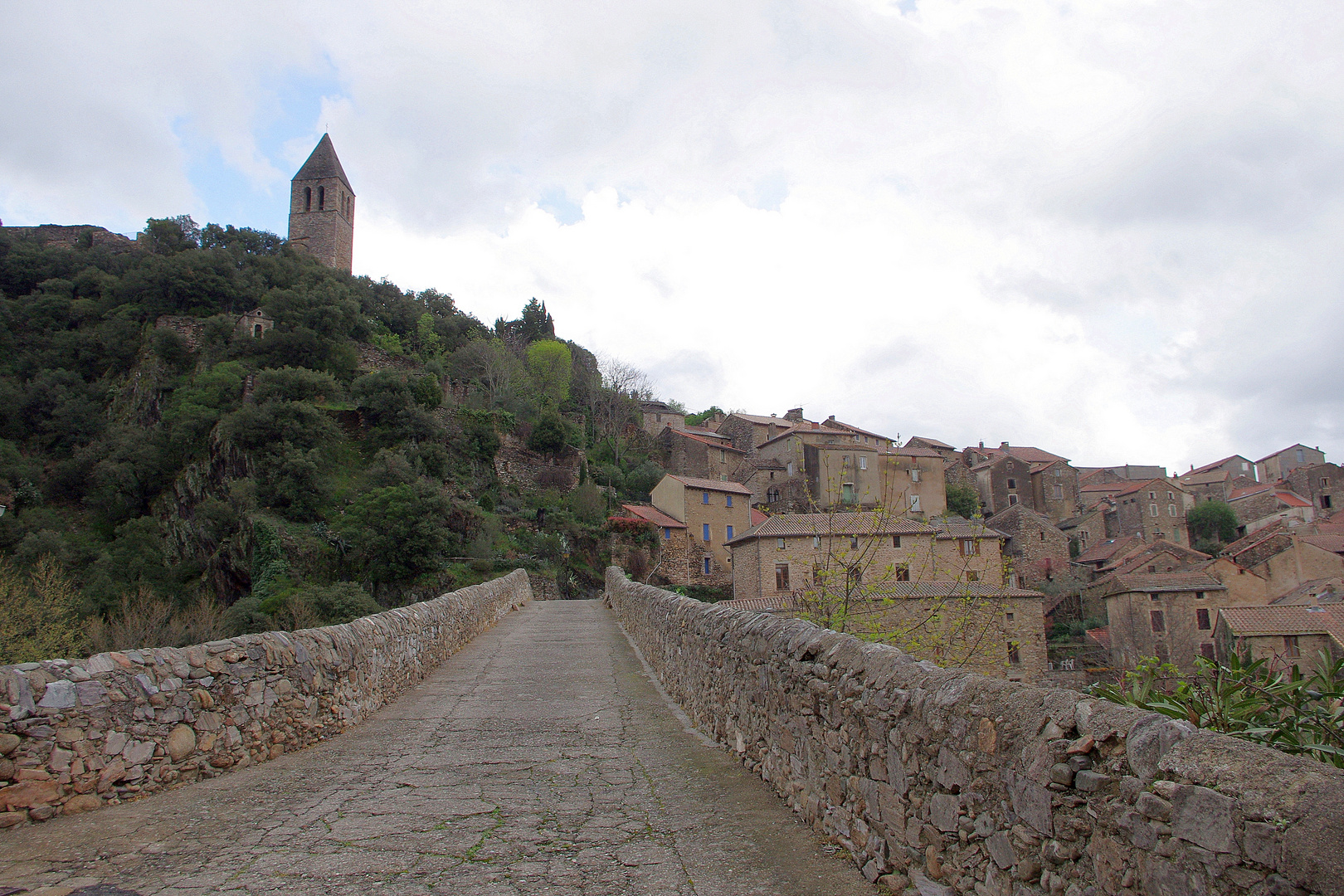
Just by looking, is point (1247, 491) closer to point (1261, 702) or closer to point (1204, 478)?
point (1204, 478)

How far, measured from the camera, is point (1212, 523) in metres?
63.3

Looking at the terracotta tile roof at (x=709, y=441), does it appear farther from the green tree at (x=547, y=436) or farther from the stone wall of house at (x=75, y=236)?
the stone wall of house at (x=75, y=236)

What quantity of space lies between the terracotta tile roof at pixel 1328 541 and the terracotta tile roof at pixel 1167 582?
9.79 m

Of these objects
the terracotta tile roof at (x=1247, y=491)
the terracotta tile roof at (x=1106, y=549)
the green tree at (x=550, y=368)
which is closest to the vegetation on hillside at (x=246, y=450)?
the green tree at (x=550, y=368)

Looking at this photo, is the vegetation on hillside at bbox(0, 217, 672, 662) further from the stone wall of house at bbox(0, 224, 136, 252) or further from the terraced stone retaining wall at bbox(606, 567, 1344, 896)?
the terraced stone retaining wall at bbox(606, 567, 1344, 896)

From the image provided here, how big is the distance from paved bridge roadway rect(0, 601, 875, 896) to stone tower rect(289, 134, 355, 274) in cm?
6807

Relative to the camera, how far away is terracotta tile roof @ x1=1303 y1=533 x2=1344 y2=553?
4194 centimetres

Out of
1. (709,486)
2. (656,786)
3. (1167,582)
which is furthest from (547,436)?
(656,786)

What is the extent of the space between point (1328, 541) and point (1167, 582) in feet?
53.6

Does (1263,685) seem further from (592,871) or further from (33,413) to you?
(33,413)

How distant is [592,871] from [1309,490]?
284 feet

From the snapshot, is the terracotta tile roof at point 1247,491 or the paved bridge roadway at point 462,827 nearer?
the paved bridge roadway at point 462,827

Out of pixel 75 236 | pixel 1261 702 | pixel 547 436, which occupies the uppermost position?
pixel 75 236

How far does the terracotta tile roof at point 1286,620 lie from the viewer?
928 inches
